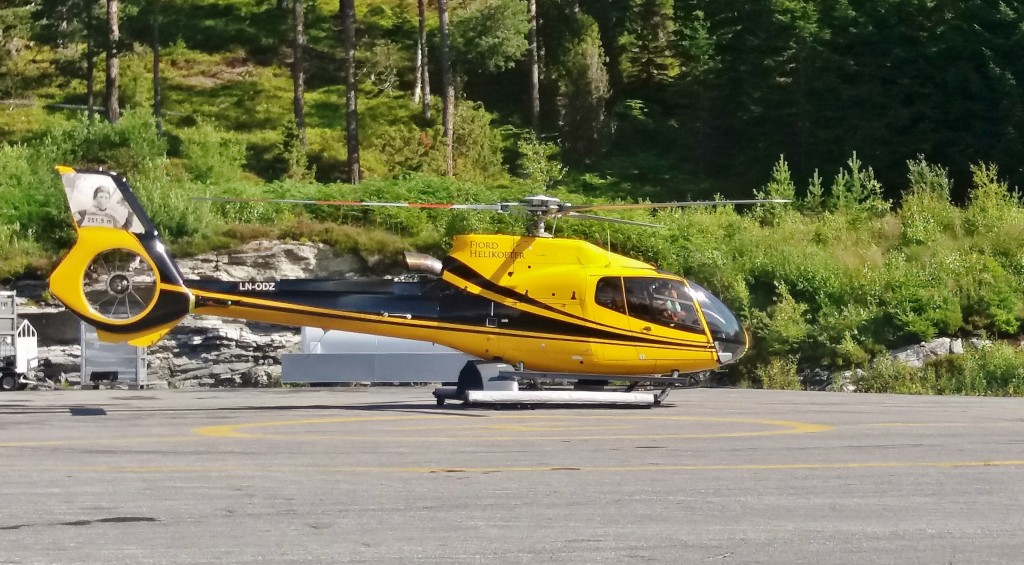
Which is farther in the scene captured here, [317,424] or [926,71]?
[926,71]

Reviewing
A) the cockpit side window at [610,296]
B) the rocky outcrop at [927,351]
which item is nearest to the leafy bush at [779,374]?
the rocky outcrop at [927,351]

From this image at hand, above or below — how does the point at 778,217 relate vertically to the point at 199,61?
below

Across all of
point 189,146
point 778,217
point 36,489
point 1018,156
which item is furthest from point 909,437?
point 189,146

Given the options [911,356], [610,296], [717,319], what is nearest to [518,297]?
[610,296]

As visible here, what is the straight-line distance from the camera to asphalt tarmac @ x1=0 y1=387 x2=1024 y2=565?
7418 mm

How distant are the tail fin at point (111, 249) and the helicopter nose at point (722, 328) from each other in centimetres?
807

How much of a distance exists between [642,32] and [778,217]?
968 inches

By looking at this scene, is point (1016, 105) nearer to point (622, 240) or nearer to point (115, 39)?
point (622, 240)

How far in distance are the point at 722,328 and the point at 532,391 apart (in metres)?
3.25

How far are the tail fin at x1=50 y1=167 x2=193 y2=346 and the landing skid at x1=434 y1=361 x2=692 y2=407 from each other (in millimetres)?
4483

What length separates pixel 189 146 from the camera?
4744 cm

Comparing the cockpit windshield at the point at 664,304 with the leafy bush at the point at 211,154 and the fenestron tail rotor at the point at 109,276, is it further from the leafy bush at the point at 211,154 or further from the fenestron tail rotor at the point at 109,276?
the leafy bush at the point at 211,154

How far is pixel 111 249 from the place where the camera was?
59.5ft

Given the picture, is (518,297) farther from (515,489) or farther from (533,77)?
(533,77)
